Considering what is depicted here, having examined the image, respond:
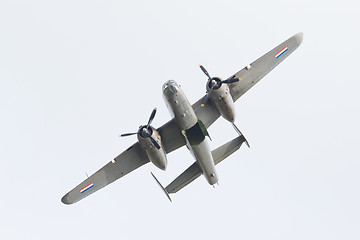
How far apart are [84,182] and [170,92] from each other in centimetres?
1061

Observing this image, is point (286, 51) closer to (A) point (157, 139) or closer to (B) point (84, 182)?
(A) point (157, 139)

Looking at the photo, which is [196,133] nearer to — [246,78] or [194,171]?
[194,171]

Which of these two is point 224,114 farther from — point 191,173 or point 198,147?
point 191,173

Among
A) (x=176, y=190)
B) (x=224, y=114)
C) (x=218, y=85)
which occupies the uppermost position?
(x=218, y=85)

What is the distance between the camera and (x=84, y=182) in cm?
3484

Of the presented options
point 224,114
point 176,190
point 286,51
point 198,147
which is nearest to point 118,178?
point 176,190

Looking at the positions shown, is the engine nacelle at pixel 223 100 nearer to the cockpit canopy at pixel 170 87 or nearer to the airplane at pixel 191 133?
the airplane at pixel 191 133

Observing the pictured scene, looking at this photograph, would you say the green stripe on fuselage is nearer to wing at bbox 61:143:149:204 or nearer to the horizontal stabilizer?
the horizontal stabilizer

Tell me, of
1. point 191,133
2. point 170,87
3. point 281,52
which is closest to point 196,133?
point 191,133

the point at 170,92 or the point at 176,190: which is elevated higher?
the point at 170,92

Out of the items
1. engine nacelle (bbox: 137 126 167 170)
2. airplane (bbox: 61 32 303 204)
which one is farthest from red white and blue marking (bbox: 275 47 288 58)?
engine nacelle (bbox: 137 126 167 170)

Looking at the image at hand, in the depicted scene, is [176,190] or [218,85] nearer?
[218,85]

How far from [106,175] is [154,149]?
17.4ft

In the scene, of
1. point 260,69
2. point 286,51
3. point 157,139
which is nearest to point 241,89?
point 260,69
